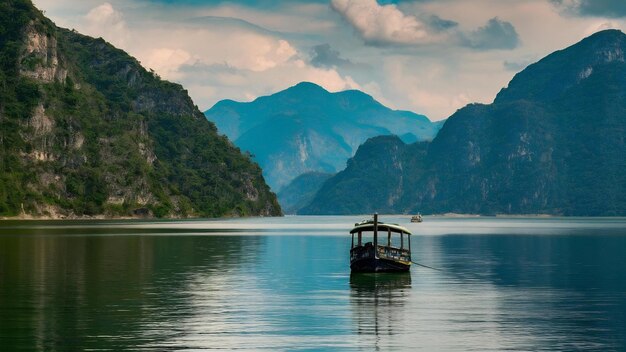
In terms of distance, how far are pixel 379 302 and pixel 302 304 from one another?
5090 mm

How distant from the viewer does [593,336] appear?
153 feet

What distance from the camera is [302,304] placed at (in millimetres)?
61500

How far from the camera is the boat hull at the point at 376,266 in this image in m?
84.8

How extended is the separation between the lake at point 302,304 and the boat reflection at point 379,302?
0.32 feet

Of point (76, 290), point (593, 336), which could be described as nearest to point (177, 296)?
point (76, 290)

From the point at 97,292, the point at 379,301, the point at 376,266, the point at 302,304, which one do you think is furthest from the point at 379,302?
the point at 376,266

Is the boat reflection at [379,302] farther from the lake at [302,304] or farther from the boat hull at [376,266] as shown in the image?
the boat hull at [376,266]

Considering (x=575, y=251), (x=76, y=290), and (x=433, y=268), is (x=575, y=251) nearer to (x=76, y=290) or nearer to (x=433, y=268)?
(x=433, y=268)

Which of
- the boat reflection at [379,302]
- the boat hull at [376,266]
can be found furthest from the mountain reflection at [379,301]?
the boat hull at [376,266]

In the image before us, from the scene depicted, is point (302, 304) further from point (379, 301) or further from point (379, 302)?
point (379, 301)

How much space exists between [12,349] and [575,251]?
100990 mm

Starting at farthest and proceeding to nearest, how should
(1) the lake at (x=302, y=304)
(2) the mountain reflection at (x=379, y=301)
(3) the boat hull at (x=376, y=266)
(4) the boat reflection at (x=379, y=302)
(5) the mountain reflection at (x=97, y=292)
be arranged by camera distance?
1. (3) the boat hull at (x=376, y=266)
2. (2) the mountain reflection at (x=379, y=301)
3. (4) the boat reflection at (x=379, y=302)
4. (5) the mountain reflection at (x=97, y=292)
5. (1) the lake at (x=302, y=304)

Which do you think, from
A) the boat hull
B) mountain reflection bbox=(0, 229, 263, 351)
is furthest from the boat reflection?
mountain reflection bbox=(0, 229, 263, 351)

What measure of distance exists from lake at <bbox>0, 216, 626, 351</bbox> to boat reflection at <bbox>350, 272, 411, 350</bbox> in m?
0.10
